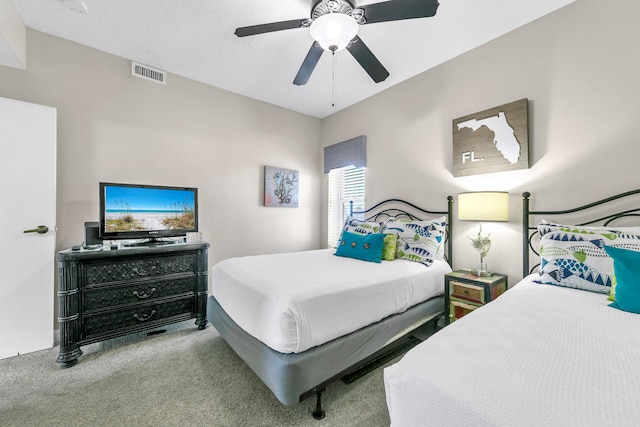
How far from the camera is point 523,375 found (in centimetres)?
80

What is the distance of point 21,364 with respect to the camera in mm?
2150

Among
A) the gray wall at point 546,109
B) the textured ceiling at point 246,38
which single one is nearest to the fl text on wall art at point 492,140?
the gray wall at point 546,109

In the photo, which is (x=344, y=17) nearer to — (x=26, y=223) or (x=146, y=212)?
(x=146, y=212)

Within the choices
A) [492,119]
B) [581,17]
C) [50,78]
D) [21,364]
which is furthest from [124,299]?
[581,17]

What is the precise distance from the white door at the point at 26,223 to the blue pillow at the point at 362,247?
2.71m

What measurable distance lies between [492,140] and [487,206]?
684mm

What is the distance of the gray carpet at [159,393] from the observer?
158 cm

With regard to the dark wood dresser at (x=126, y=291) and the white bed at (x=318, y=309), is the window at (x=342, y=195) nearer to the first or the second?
the white bed at (x=318, y=309)

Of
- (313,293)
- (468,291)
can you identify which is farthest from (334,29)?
(468,291)

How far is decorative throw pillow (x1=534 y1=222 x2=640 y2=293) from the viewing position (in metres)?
1.63

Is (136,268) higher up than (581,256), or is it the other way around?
(581,256)

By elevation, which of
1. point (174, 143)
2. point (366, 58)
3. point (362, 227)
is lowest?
point (362, 227)

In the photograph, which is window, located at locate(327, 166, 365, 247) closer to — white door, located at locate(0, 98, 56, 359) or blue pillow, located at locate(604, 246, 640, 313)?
blue pillow, located at locate(604, 246, 640, 313)

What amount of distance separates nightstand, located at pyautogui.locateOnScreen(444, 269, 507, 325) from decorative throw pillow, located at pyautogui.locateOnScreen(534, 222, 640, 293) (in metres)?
0.38
